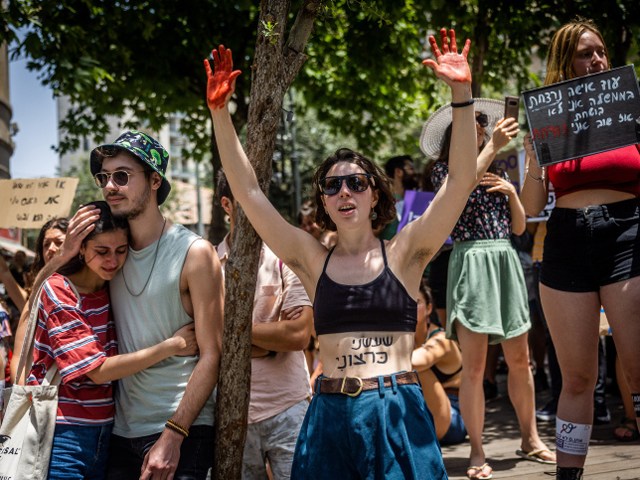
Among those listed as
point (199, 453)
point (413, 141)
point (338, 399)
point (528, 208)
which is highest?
point (413, 141)

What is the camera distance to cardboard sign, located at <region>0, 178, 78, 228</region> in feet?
22.2

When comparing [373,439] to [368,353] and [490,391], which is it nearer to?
[368,353]

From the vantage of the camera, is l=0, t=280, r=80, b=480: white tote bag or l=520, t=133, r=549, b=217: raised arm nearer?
l=0, t=280, r=80, b=480: white tote bag

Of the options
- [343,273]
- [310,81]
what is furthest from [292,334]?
[310,81]

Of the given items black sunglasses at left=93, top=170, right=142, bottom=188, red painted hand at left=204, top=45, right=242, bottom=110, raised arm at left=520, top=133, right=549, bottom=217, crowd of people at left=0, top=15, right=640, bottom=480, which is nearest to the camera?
crowd of people at left=0, top=15, right=640, bottom=480

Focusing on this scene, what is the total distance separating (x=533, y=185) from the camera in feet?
10.9

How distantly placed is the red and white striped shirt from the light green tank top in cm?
8

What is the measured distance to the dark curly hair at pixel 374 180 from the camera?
2.71m

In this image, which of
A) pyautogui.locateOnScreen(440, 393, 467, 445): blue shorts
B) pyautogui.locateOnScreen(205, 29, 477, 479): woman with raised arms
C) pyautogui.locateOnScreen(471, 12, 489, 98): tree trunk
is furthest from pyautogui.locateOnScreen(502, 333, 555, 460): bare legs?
pyautogui.locateOnScreen(471, 12, 489, 98): tree trunk

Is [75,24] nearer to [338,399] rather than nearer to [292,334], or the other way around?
[292,334]

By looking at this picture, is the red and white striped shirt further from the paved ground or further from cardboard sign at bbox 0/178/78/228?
cardboard sign at bbox 0/178/78/228

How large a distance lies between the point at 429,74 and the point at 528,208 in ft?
26.3

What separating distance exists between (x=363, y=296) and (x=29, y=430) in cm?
153

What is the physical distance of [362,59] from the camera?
356 inches
